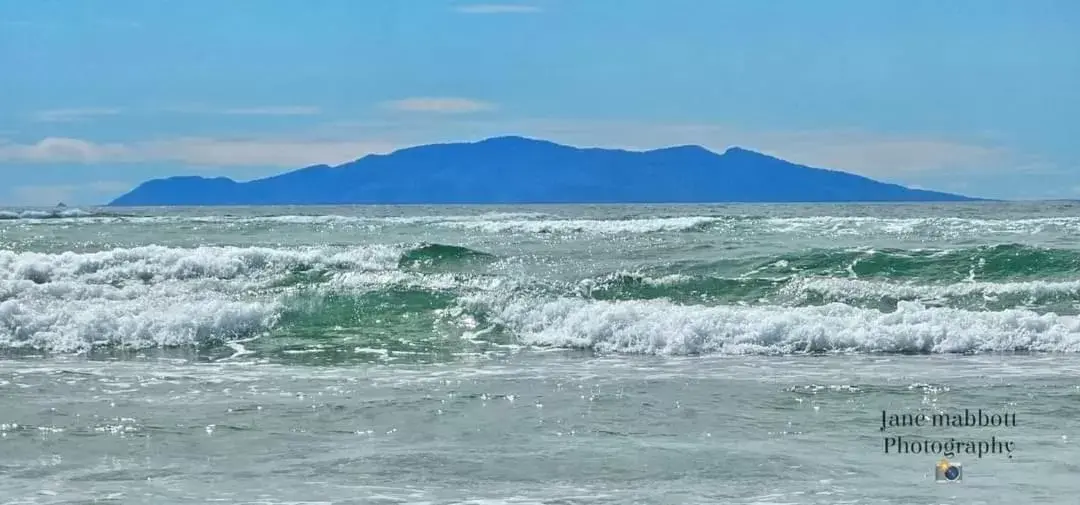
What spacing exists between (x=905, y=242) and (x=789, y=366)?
59.3 ft

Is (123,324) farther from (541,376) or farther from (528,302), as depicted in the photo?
(541,376)

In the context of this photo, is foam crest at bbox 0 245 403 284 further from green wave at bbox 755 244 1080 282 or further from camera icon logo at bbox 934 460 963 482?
camera icon logo at bbox 934 460 963 482

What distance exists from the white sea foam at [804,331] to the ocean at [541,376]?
5 cm

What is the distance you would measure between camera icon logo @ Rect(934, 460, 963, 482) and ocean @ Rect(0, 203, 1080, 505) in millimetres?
90

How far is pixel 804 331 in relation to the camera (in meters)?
17.1

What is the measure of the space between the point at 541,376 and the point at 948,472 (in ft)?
20.8

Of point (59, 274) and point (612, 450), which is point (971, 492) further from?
point (59, 274)

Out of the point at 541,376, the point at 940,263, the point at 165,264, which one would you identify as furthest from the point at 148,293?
the point at 940,263

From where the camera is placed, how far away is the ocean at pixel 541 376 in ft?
28.4

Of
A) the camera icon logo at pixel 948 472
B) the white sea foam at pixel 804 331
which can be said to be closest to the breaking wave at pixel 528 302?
the white sea foam at pixel 804 331

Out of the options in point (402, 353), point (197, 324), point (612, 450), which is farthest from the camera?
point (197, 324)

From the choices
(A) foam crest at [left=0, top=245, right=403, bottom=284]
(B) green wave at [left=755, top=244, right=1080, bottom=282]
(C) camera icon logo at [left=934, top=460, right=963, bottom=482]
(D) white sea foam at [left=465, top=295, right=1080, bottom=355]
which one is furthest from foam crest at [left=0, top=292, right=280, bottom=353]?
(C) camera icon logo at [left=934, top=460, right=963, bottom=482]

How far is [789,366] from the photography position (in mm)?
Result: 14992

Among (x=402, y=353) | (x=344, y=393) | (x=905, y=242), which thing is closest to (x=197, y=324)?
(x=402, y=353)
